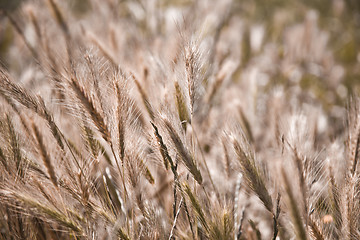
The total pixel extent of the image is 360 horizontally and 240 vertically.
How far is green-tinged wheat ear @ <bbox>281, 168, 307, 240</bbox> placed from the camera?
0.69 meters

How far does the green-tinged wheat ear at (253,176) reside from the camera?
85cm

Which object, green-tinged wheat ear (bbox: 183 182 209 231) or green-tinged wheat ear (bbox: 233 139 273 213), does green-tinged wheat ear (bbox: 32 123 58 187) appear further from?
green-tinged wheat ear (bbox: 233 139 273 213)

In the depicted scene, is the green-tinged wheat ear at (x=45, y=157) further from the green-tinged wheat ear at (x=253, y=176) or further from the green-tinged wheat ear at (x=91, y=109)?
the green-tinged wheat ear at (x=253, y=176)

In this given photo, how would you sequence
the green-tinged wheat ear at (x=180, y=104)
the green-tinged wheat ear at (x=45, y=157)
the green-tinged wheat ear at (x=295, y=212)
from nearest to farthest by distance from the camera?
the green-tinged wheat ear at (x=295, y=212), the green-tinged wheat ear at (x=45, y=157), the green-tinged wheat ear at (x=180, y=104)

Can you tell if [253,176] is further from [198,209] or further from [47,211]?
[47,211]

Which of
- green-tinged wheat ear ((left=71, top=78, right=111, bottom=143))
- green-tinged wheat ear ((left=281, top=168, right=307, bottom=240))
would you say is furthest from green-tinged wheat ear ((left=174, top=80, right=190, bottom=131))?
green-tinged wheat ear ((left=281, top=168, right=307, bottom=240))

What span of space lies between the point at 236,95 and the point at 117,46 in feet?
2.65

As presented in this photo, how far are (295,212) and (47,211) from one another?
2.21 feet

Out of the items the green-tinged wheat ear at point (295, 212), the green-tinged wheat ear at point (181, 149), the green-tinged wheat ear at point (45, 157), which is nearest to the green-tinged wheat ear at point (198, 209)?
the green-tinged wheat ear at point (181, 149)

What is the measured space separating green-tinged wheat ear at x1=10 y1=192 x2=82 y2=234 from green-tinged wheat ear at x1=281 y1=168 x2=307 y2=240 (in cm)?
59

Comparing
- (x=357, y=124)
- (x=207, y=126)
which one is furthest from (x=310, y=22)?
(x=357, y=124)

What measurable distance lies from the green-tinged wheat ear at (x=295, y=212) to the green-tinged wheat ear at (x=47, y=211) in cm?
59

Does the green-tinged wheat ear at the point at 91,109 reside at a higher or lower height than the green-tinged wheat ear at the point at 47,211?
higher

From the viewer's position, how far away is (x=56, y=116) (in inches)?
40.1
